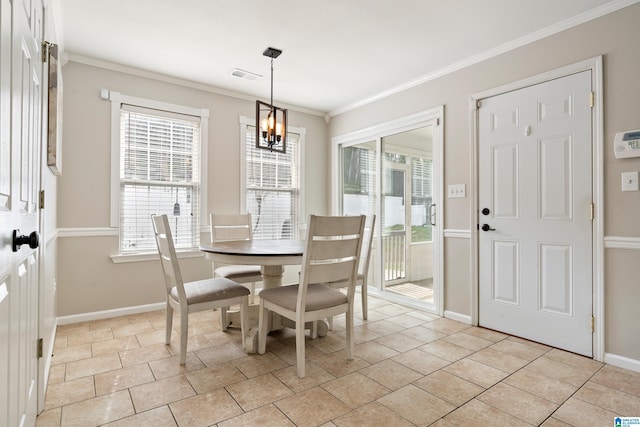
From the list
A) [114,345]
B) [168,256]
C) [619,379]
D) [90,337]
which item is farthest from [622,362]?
[90,337]

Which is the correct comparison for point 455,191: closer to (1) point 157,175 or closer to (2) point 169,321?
(2) point 169,321

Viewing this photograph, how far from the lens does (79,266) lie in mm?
3223

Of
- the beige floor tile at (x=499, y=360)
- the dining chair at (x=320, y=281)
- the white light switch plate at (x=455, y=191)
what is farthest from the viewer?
the white light switch plate at (x=455, y=191)

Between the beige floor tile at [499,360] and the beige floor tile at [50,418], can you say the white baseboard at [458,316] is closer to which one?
the beige floor tile at [499,360]

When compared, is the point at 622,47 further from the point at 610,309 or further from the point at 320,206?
the point at 320,206

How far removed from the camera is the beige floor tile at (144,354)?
93.4 inches

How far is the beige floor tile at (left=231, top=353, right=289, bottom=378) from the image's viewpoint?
2218mm

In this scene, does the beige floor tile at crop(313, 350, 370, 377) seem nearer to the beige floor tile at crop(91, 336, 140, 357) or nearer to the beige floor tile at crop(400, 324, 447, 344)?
the beige floor tile at crop(400, 324, 447, 344)

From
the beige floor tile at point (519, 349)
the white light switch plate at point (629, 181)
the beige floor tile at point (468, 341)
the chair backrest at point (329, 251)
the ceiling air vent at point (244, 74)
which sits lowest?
the beige floor tile at point (519, 349)

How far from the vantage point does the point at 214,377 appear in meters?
2.13

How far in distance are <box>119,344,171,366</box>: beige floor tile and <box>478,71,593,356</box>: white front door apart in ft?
9.03

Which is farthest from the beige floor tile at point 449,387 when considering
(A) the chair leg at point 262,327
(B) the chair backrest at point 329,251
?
(A) the chair leg at point 262,327

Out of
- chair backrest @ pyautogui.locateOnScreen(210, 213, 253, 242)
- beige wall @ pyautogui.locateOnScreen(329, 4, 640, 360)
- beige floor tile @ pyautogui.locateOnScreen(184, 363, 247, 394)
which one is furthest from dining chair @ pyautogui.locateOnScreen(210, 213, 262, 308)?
beige wall @ pyautogui.locateOnScreen(329, 4, 640, 360)

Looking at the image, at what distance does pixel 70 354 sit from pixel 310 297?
184 cm
